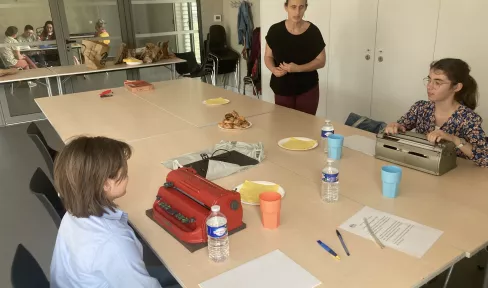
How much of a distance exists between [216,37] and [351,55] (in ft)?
10.6

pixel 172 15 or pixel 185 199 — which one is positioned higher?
pixel 172 15

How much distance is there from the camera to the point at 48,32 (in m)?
6.06

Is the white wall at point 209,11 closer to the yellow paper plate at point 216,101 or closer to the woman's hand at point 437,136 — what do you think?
the yellow paper plate at point 216,101

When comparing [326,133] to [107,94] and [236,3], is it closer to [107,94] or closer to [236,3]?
[107,94]

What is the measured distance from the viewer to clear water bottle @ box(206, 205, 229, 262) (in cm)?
128

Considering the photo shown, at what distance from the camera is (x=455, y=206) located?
1.59 m

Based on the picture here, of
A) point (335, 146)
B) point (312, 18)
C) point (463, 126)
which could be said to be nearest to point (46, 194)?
point (335, 146)

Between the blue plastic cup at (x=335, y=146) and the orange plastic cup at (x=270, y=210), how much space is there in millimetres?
665

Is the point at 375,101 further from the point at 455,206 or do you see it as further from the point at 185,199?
the point at 185,199

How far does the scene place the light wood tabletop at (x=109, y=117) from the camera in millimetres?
2664

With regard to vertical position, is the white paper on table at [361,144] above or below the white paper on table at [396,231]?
above

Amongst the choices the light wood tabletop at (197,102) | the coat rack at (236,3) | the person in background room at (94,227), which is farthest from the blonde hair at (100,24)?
the person in background room at (94,227)

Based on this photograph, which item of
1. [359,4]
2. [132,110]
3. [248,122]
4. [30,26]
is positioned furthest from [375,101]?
[30,26]

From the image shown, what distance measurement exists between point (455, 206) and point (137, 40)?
6.22m
